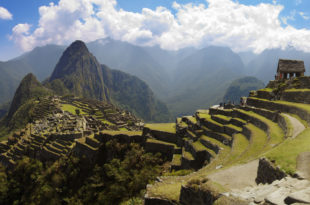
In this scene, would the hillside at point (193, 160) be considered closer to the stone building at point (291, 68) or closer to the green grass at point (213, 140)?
the green grass at point (213, 140)

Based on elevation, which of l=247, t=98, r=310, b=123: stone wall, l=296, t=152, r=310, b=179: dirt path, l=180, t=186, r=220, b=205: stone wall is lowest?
l=180, t=186, r=220, b=205: stone wall

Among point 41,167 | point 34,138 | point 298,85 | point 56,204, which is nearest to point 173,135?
point 298,85

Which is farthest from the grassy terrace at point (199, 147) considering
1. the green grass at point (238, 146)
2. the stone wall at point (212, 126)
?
the stone wall at point (212, 126)

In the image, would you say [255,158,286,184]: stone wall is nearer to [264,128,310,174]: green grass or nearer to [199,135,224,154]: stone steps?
[264,128,310,174]: green grass

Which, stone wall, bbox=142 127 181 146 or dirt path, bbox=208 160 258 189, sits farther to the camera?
stone wall, bbox=142 127 181 146

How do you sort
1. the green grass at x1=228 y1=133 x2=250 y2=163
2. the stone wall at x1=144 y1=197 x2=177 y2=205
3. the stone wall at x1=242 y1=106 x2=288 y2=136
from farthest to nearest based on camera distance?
the stone wall at x1=242 y1=106 x2=288 y2=136, the green grass at x1=228 y1=133 x2=250 y2=163, the stone wall at x1=144 y1=197 x2=177 y2=205

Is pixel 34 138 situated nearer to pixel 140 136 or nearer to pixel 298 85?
pixel 140 136

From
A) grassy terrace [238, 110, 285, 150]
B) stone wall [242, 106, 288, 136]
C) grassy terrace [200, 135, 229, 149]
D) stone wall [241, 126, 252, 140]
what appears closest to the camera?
grassy terrace [238, 110, 285, 150]

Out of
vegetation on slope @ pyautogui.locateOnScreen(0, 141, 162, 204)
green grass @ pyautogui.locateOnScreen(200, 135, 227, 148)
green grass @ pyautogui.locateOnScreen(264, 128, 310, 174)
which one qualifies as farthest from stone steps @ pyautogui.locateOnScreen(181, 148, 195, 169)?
green grass @ pyautogui.locateOnScreen(264, 128, 310, 174)

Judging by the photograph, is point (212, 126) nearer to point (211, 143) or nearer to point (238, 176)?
point (211, 143)
